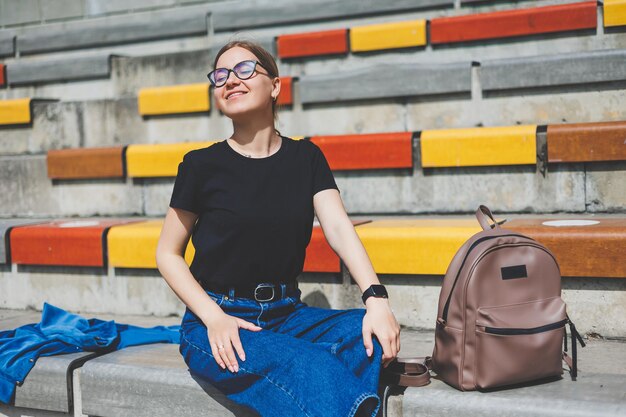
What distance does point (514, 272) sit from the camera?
197cm

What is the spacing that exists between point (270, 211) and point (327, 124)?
190cm

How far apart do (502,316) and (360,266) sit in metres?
0.43

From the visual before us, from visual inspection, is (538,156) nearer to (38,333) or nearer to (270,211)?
(270,211)

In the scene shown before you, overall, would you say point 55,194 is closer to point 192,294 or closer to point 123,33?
point 123,33

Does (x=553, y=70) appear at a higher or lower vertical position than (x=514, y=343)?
higher

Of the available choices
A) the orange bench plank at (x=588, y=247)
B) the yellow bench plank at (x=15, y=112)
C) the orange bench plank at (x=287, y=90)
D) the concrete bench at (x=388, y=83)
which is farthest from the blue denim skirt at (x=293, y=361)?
the yellow bench plank at (x=15, y=112)

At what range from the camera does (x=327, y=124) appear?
13.0 ft

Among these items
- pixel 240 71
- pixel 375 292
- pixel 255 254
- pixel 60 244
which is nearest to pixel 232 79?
pixel 240 71

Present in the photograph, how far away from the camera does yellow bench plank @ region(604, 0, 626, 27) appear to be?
12.4ft

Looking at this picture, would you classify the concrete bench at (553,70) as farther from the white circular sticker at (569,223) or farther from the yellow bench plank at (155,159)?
the yellow bench plank at (155,159)

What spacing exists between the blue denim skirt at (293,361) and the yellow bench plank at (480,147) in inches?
52.0

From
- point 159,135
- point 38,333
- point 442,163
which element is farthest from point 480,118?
point 38,333

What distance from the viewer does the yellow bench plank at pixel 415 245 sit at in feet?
8.75

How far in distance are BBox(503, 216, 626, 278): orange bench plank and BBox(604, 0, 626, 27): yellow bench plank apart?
1.64 m
